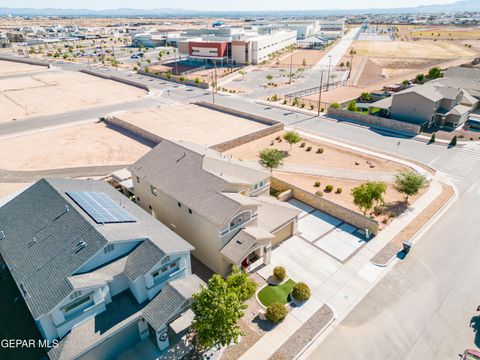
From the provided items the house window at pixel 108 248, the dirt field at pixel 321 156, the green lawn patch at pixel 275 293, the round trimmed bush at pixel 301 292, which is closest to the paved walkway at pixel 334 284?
the round trimmed bush at pixel 301 292

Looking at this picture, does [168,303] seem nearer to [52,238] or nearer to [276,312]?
[276,312]

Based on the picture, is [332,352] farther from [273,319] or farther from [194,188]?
[194,188]

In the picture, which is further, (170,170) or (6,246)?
(170,170)

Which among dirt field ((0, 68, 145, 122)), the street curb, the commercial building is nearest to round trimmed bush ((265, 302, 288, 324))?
the street curb

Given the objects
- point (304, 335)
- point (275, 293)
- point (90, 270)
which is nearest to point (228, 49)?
point (275, 293)

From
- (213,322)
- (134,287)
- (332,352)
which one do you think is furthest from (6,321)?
(332,352)

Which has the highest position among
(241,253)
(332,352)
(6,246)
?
(6,246)
